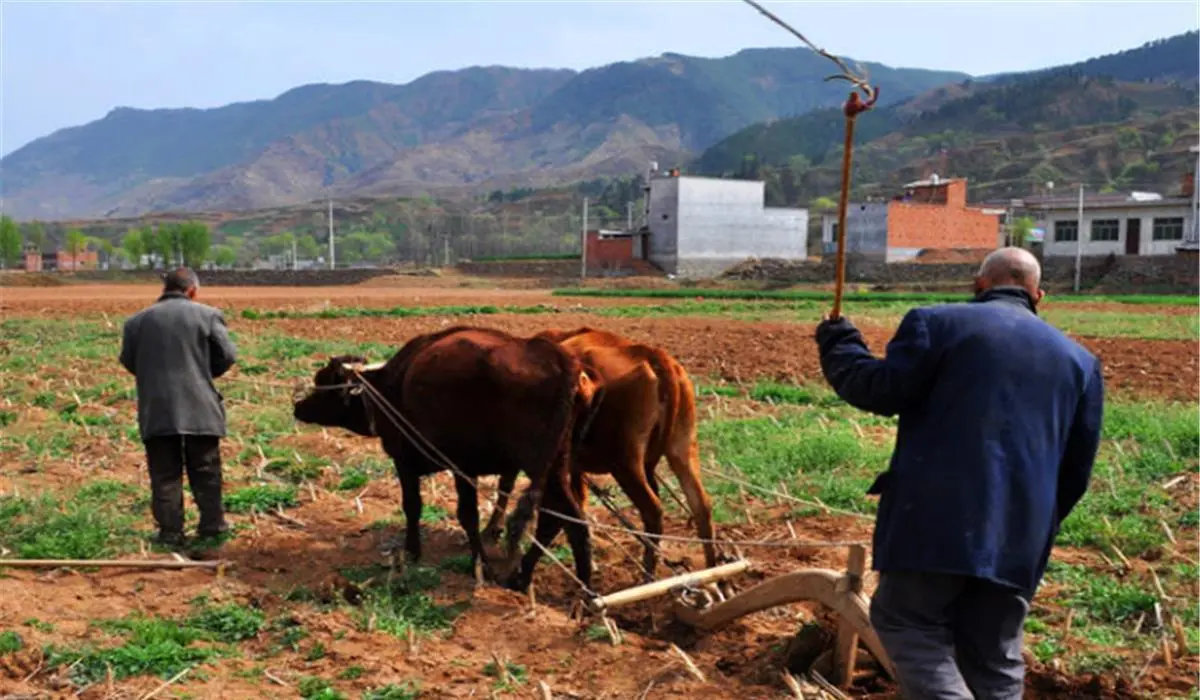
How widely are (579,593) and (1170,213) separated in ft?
217

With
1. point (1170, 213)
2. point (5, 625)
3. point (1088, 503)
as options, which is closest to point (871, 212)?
point (1170, 213)

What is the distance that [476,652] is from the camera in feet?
21.4

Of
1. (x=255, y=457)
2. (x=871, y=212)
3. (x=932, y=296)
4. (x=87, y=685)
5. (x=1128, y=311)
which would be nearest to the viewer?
(x=87, y=685)

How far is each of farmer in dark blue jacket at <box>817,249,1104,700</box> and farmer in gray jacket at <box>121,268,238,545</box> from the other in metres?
5.80

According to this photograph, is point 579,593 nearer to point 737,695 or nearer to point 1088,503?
Result: point 737,695

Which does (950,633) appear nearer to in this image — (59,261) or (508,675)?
(508,675)

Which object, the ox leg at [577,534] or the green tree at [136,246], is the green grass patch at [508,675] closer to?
the ox leg at [577,534]

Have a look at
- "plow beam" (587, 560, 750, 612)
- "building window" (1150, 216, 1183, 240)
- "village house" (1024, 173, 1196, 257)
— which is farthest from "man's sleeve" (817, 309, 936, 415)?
"building window" (1150, 216, 1183, 240)

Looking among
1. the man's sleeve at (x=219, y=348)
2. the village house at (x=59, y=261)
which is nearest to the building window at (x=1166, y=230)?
the man's sleeve at (x=219, y=348)

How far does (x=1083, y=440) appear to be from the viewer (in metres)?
4.55

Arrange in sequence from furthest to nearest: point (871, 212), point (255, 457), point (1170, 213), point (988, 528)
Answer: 1. point (871, 212)
2. point (1170, 213)
3. point (255, 457)
4. point (988, 528)

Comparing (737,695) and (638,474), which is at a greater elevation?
(638,474)

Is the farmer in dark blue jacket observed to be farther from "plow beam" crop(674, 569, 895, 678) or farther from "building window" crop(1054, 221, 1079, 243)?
"building window" crop(1054, 221, 1079, 243)

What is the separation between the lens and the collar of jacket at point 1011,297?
4.60 metres
